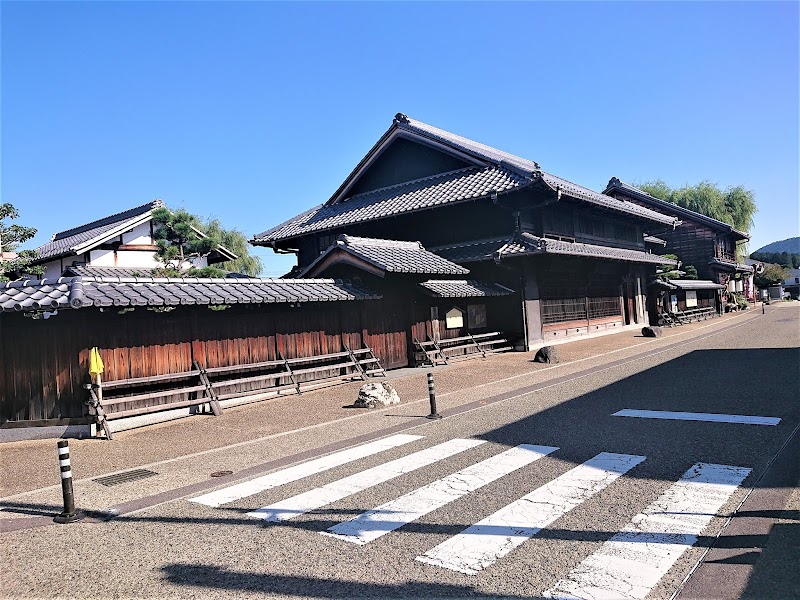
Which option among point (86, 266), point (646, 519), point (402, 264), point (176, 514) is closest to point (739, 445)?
point (646, 519)

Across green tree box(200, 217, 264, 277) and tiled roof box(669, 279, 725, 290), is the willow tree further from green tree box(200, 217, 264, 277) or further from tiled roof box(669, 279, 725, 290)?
green tree box(200, 217, 264, 277)

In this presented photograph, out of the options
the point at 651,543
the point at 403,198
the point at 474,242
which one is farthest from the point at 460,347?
the point at 651,543

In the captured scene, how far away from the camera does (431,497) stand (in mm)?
5805

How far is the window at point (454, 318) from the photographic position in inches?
769

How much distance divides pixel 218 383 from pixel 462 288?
10.0 meters

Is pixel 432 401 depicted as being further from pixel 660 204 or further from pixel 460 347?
pixel 660 204

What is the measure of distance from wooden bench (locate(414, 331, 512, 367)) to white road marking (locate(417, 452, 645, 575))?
1142 centimetres

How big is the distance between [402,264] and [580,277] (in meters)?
11.5

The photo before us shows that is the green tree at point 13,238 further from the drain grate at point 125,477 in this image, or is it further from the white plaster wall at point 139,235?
the drain grate at point 125,477

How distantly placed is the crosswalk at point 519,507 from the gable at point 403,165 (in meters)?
18.3

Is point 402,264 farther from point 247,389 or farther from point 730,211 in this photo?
point 730,211

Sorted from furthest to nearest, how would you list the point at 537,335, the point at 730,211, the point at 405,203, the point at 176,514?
the point at 730,211 → the point at 405,203 → the point at 537,335 → the point at 176,514

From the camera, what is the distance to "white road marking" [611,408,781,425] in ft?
27.3

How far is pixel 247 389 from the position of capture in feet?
43.3
